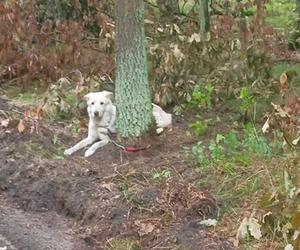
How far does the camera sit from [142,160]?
7.14 meters

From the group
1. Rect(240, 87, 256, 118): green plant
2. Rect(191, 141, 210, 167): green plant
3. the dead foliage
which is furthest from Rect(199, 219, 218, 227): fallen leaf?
the dead foliage

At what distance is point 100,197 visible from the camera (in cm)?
648

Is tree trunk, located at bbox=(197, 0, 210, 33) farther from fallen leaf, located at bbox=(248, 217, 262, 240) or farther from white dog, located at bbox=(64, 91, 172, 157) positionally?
fallen leaf, located at bbox=(248, 217, 262, 240)

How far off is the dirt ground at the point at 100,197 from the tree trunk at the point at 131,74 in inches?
9.7

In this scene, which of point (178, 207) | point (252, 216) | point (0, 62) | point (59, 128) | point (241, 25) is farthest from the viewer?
point (0, 62)

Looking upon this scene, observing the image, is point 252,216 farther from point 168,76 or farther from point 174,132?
point 168,76

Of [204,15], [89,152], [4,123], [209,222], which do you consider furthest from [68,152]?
[204,15]

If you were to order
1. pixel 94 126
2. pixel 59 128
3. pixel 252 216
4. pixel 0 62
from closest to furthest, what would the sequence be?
pixel 252 216 → pixel 94 126 → pixel 59 128 → pixel 0 62

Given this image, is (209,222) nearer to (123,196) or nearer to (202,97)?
(123,196)

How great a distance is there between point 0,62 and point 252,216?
A: 210 inches

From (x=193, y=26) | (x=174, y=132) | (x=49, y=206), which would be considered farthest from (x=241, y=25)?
(x=49, y=206)

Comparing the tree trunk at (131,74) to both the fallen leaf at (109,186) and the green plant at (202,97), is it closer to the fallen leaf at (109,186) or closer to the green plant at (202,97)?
the fallen leaf at (109,186)

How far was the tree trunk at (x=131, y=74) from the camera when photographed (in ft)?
23.4

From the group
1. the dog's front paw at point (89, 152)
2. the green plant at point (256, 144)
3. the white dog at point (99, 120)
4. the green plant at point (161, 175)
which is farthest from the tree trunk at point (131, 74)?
the green plant at point (256, 144)
